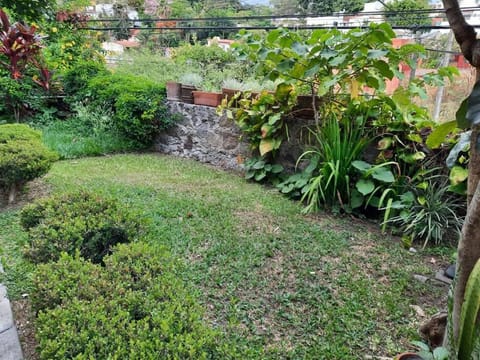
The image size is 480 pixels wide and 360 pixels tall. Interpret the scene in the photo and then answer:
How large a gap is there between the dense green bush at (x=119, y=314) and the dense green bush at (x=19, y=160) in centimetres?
158

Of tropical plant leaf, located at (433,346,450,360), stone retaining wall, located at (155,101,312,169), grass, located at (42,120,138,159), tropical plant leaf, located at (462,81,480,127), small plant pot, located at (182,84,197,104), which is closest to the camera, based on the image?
tropical plant leaf, located at (462,81,480,127)

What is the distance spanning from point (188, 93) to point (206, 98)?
35 cm

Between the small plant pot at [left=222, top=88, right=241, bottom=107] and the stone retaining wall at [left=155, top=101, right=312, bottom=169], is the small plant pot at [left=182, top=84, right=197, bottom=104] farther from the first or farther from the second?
the small plant pot at [left=222, top=88, right=241, bottom=107]

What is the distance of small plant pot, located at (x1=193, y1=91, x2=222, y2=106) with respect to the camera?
Answer: 4301mm

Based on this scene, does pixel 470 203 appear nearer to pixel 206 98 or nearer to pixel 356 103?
pixel 356 103

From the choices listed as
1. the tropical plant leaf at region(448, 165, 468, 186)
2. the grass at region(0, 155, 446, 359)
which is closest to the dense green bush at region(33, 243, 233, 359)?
the grass at region(0, 155, 446, 359)

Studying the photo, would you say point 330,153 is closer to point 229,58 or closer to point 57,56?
point 229,58

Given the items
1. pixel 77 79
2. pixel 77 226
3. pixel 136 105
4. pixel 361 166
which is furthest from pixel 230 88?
pixel 77 226

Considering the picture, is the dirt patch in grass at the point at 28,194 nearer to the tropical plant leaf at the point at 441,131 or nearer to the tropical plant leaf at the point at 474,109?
the tropical plant leaf at the point at 441,131

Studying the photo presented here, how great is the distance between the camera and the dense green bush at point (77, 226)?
1.65m

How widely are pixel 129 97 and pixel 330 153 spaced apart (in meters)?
2.96

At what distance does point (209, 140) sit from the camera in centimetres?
449

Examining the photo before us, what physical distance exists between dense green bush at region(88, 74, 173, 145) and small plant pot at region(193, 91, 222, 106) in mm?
505

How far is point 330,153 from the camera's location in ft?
9.53
